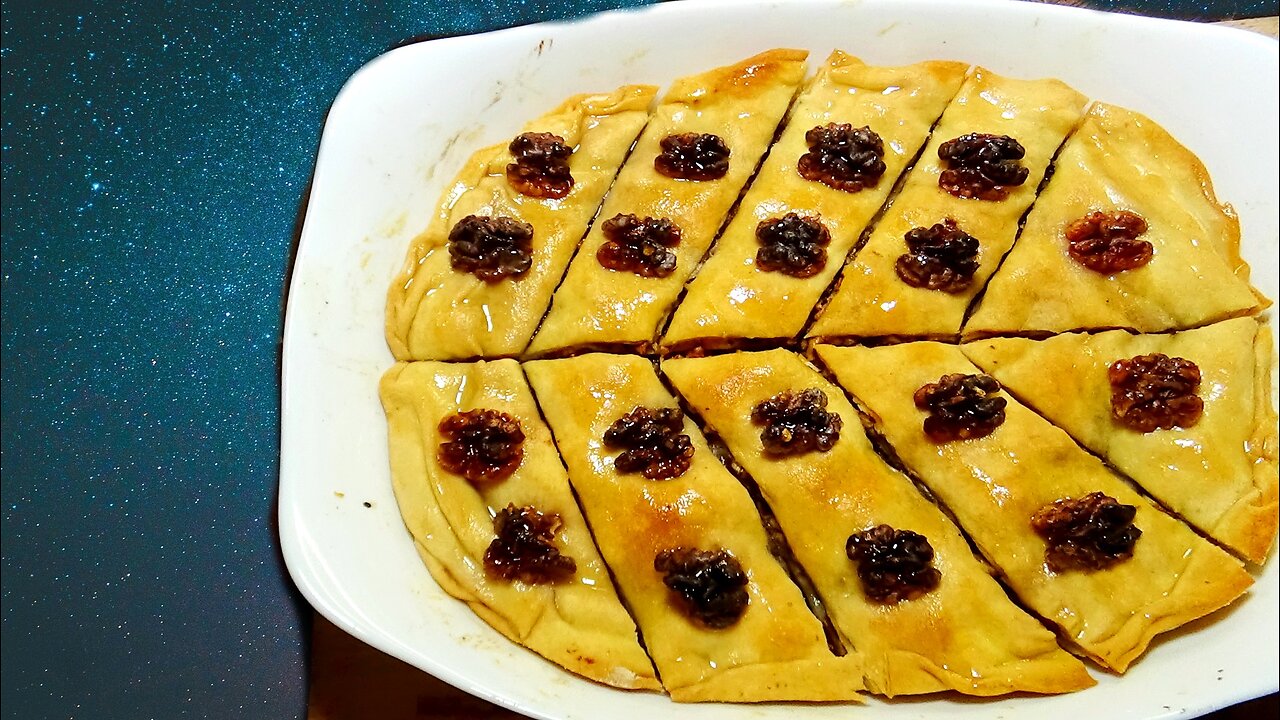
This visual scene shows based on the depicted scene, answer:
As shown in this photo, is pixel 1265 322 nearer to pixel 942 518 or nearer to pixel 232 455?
pixel 942 518

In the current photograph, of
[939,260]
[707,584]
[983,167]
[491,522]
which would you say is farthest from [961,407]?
[491,522]

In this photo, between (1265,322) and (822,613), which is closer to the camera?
(822,613)

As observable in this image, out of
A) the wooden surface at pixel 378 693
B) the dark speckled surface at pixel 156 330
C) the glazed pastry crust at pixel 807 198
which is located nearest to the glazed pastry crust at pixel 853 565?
the glazed pastry crust at pixel 807 198

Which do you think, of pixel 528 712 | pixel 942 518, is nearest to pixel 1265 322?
pixel 942 518

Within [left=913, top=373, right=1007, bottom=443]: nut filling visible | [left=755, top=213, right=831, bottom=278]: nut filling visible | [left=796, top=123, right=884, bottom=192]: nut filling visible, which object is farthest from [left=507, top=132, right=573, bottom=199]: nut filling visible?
[left=913, top=373, right=1007, bottom=443]: nut filling visible

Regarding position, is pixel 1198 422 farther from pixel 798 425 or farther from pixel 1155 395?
pixel 798 425
